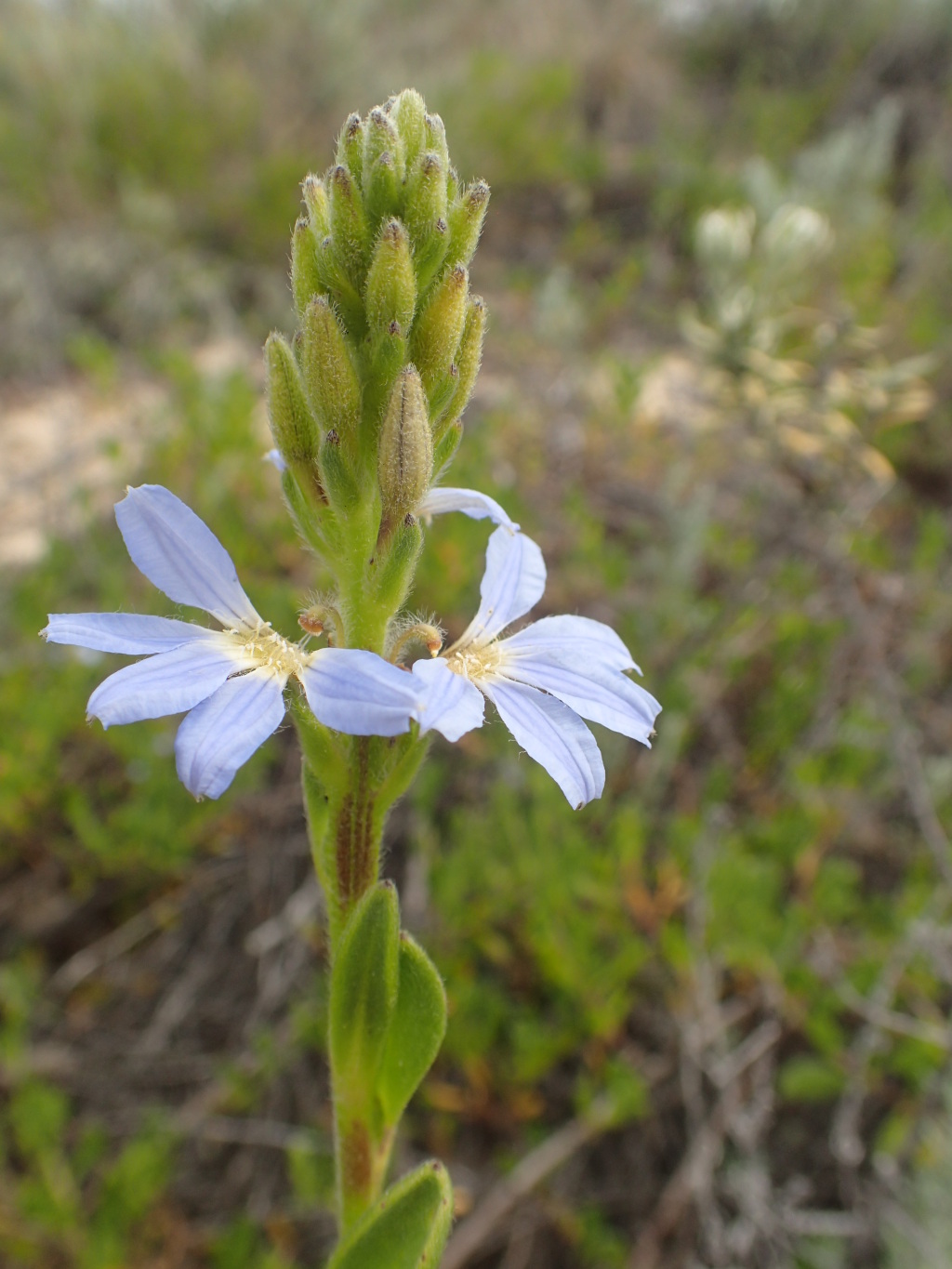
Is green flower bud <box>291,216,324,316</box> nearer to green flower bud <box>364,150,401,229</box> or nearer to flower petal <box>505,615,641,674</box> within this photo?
green flower bud <box>364,150,401,229</box>

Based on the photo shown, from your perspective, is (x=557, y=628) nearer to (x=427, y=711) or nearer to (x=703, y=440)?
(x=427, y=711)

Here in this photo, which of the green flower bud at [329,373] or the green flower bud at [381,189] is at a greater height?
the green flower bud at [381,189]

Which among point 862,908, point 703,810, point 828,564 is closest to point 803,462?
point 828,564

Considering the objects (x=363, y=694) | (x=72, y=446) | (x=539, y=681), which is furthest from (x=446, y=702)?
(x=72, y=446)

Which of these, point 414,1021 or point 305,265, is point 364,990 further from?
point 305,265

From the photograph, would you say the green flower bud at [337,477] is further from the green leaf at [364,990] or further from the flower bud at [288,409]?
the green leaf at [364,990]

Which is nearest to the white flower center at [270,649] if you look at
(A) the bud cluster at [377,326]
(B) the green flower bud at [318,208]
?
(A) the bud cluster at [377,326]
